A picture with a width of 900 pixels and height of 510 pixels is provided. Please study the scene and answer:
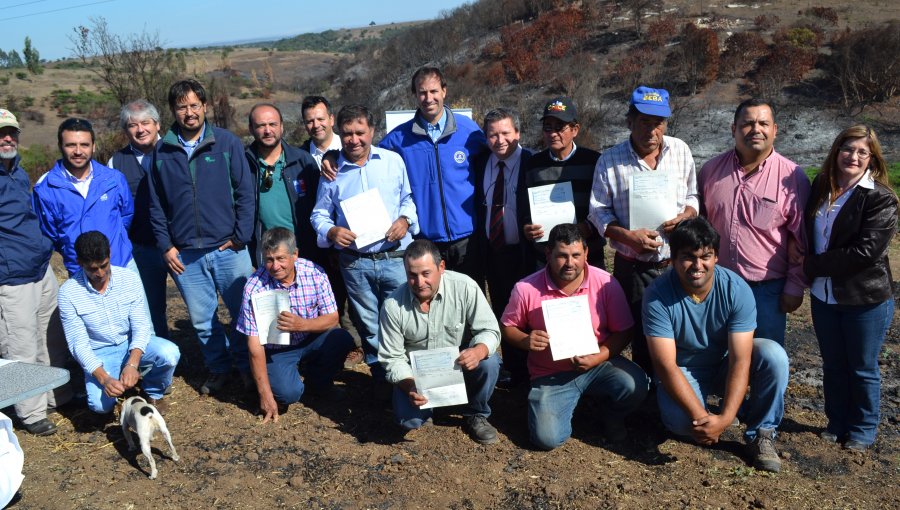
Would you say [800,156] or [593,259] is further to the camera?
[800,156]

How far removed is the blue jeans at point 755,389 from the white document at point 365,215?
2.17 metres

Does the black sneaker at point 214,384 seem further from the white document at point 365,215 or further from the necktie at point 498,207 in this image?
the necktie at point 498,207

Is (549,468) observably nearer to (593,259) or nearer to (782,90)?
(593,259)

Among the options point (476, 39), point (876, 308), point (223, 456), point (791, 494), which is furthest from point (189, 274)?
point (476, 39)

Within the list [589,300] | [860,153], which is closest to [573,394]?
[589,300]

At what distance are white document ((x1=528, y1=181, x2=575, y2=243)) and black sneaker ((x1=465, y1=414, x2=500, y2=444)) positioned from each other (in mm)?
1321

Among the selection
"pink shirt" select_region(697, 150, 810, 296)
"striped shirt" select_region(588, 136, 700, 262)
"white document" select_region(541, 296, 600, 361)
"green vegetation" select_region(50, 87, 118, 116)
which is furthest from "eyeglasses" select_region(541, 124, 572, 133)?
"green vegetation" select_region(50, 87, 118, 116)

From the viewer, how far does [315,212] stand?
203 inches

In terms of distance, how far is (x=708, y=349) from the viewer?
4215mm

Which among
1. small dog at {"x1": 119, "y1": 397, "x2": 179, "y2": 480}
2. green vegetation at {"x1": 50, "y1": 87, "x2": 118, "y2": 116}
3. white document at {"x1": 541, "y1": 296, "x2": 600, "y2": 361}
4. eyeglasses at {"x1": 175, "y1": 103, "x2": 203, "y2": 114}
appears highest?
green vegetation at {"x1": 50, "y1": 87, "x2": 118, "y2": 116}

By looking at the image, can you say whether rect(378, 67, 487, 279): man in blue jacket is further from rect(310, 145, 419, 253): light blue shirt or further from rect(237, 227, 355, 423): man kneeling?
rect(237, 227, 355, 423): man kneeling

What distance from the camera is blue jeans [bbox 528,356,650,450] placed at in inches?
174

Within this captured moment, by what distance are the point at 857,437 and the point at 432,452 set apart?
261 cm

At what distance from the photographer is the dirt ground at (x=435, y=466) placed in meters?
3.95
